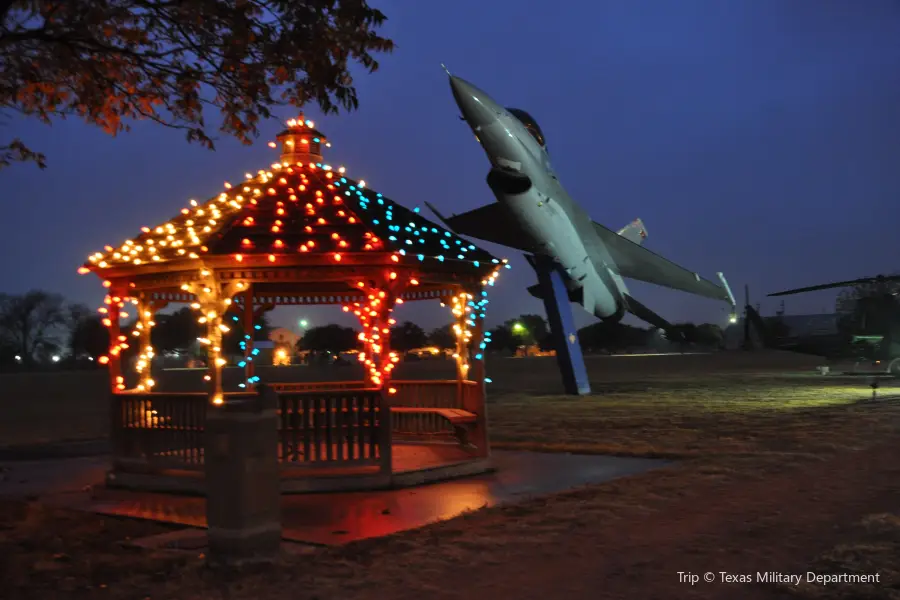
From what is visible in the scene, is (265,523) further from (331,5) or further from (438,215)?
(438,215)

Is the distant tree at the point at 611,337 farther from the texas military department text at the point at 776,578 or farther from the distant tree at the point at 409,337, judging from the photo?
the texas military department text at the point at 776,578

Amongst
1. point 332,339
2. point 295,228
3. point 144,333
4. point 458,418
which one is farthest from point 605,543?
point 332,339

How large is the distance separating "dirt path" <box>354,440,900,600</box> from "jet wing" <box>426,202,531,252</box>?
2001 centimetres

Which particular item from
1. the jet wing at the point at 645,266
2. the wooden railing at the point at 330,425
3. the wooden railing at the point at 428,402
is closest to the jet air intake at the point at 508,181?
the jet wing at the point at 645,266

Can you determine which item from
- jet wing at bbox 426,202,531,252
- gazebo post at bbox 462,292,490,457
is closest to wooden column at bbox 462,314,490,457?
gazebo post at bbox 462,292,490,457

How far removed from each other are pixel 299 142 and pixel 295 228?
264 cm

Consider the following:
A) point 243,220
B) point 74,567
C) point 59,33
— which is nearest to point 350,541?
point 74,567

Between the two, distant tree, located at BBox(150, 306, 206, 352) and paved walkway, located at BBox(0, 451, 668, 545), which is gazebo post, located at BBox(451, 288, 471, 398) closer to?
paved walkway, located at BBox(0, 451, 668, 545)

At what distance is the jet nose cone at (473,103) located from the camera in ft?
81.4

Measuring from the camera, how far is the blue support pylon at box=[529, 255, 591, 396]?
29.8 m

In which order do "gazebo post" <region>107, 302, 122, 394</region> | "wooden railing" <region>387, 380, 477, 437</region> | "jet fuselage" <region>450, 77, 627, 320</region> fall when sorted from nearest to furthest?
"gazebo post" <region>107, 302, 122, 394</region> < "wooden railing" <region>387, 380, 477, 437</region> < "jet fuselage" <region>450, 77, 627, 320</region>

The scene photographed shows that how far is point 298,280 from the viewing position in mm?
10484

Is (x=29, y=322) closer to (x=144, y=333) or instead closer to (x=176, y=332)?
(x=176, y=332)

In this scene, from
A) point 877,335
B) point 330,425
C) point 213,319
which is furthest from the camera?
point 877,335
